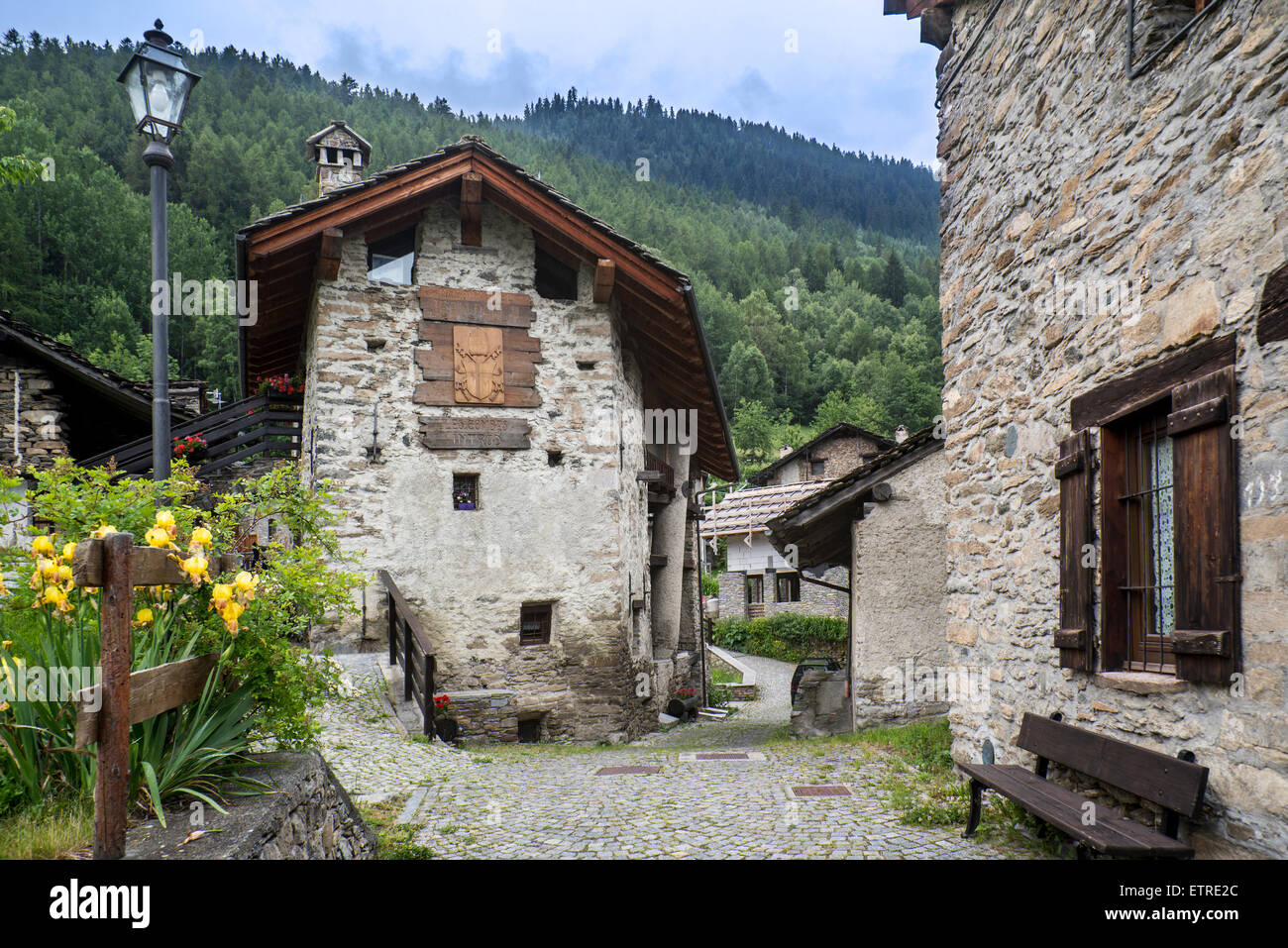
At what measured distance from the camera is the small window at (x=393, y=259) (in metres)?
10.5

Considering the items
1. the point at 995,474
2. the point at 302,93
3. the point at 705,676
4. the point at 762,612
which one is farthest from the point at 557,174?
the point at 995,474

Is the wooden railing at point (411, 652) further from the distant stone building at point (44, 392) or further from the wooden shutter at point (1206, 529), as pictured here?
the wooden shutter at point (1206, 529)

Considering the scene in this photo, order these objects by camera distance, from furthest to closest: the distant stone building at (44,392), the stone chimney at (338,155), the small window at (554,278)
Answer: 1. the stone chimney at (338,155)
2. the distant stone building at (44,392)
3. the small window at (554,278)

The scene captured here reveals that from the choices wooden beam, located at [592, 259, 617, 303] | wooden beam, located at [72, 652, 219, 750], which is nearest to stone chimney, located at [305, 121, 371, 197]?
wooden beam, located at [592, 259, 617, 303]

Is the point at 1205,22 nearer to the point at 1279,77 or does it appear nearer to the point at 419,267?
the point at 1279,77

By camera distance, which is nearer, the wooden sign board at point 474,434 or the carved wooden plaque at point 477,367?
the wooden sign board at point 474,434

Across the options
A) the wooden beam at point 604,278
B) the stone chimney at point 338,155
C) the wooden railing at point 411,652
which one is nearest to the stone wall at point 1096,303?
the wooden beam at point 604,278

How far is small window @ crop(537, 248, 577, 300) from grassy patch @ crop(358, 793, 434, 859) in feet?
22.7

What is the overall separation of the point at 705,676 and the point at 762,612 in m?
13.8

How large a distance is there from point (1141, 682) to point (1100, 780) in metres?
0.60

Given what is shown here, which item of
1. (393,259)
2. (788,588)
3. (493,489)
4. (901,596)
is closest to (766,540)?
(788,588)

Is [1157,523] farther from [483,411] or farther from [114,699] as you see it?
[483,411]

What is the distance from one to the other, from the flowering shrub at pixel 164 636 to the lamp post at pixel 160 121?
132 centimetres

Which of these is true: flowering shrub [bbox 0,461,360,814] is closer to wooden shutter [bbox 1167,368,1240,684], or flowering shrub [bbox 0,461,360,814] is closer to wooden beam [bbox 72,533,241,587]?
wooden beam [bbox 72,533,241,587]
